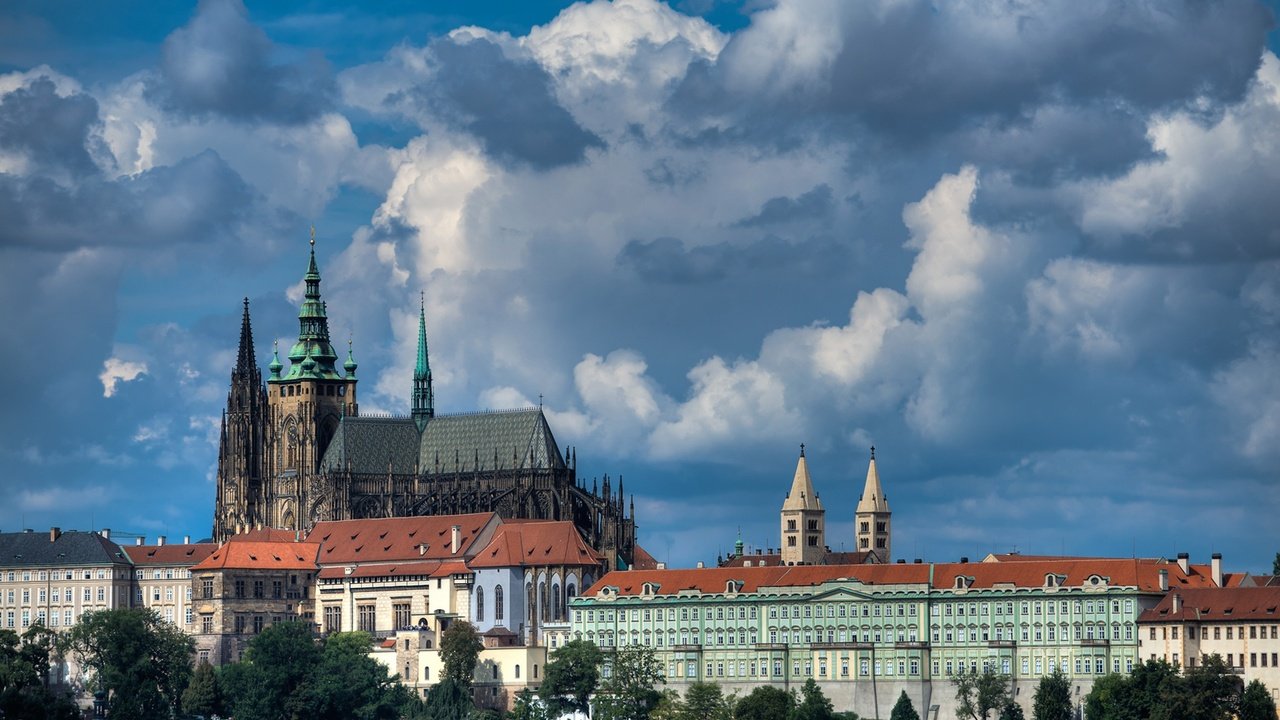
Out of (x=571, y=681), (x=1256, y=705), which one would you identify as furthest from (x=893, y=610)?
(x=1256, y=705)

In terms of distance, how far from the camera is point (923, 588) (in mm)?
171750

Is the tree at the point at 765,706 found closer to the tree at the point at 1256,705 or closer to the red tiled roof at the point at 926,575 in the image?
the red tiled roof at the point at 926,575

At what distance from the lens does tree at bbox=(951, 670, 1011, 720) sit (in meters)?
161

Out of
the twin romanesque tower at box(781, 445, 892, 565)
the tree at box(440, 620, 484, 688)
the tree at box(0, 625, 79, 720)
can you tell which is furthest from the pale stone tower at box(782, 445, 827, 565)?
the tree at box(0, 625, 79, 720)

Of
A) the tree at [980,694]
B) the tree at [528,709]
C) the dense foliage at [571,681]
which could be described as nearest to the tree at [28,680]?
the tree at [528,709]

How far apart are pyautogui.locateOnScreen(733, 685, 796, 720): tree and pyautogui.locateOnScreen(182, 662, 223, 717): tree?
33.6 meters

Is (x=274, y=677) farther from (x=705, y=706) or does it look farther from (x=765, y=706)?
(x=765, y=706)

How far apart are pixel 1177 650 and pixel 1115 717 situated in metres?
11.8

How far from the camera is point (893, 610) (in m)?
172

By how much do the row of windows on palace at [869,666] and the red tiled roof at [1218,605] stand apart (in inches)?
128

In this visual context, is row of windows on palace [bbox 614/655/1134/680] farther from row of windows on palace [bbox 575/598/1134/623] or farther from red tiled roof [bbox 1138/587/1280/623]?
red tiled roof [bbox 1138/587/1280/623]

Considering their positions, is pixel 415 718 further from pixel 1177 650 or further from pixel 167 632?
pixel 1177 650

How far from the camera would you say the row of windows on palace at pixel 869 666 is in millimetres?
162875

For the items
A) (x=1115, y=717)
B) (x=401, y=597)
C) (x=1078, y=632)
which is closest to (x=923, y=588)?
(x=1078, y=632)
